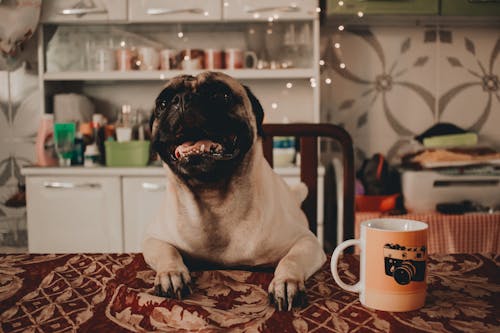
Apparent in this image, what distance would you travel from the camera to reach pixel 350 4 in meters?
2.13

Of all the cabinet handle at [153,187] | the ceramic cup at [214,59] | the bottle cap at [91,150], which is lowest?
the cabinet handle at [153,187]

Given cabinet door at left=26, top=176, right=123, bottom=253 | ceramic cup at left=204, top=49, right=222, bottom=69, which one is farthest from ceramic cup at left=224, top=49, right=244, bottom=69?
cabinet door at left=26, top=176, right=123, bottom=253

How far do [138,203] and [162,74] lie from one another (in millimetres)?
575

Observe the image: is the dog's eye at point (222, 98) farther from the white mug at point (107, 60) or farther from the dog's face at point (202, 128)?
the white mug at point (107, 60)

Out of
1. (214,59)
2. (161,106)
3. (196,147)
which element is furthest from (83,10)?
(196,147)

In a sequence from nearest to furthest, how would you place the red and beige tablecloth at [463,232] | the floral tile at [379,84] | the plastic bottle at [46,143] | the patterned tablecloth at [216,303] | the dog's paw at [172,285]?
the patterned tablecloth at [216,303], the dog's paw at [172,285], the red and beige tablecloth at [463,232], the plastic bottle at [46,143], the floral tile at [379,84]

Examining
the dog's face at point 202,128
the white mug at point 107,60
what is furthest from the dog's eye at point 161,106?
the white mug at point 107,60

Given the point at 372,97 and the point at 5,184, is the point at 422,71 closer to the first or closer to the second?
the point at 372,97

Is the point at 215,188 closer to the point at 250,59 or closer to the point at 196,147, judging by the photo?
the point at 196,147

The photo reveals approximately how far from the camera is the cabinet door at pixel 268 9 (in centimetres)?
218

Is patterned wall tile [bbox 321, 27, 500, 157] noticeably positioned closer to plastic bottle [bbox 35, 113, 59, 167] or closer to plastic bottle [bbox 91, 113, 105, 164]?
plastic bottle [bbox 91, 113, 105, 164]

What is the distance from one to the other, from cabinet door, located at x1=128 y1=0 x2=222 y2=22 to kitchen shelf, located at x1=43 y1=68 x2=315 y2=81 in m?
0.23

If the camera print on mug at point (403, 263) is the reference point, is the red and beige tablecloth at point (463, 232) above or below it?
below

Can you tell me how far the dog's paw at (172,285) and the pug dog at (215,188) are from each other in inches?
2.5
